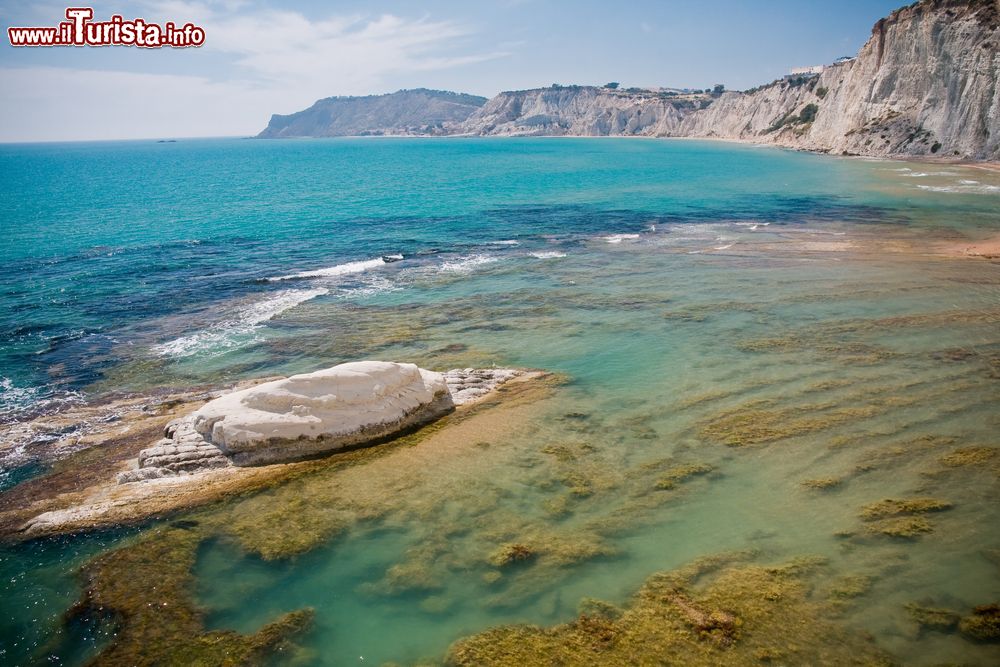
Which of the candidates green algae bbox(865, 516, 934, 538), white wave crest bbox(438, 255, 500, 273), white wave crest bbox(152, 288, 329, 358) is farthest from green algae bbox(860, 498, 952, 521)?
white wave crest bbox(438, 255, 500, 273)

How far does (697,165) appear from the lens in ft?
318

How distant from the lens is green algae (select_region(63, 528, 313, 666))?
8.60 m

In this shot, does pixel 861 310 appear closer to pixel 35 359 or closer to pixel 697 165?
pixel 35 359

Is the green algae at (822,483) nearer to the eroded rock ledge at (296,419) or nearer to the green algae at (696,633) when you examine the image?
the green algae at (696,633)

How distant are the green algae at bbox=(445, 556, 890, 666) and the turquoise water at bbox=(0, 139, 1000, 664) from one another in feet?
1.17

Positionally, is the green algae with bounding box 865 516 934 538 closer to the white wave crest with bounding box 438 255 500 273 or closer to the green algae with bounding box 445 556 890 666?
the green algae with bounding box 445 556 890 666

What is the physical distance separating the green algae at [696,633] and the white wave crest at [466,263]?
78.9 ft

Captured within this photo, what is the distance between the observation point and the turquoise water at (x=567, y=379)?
9.84 metres

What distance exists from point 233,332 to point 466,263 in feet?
46.3

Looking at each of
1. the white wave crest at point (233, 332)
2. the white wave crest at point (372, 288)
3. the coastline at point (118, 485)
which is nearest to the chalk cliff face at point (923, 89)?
the white wave crest at point (372, 288)

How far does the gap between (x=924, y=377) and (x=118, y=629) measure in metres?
20.0

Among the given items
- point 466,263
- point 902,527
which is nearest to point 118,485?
point 902,527

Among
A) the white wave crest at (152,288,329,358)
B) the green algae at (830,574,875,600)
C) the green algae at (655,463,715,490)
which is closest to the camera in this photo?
the green algae at (830,574,875,600)

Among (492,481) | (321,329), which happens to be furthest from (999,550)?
(321,329)
